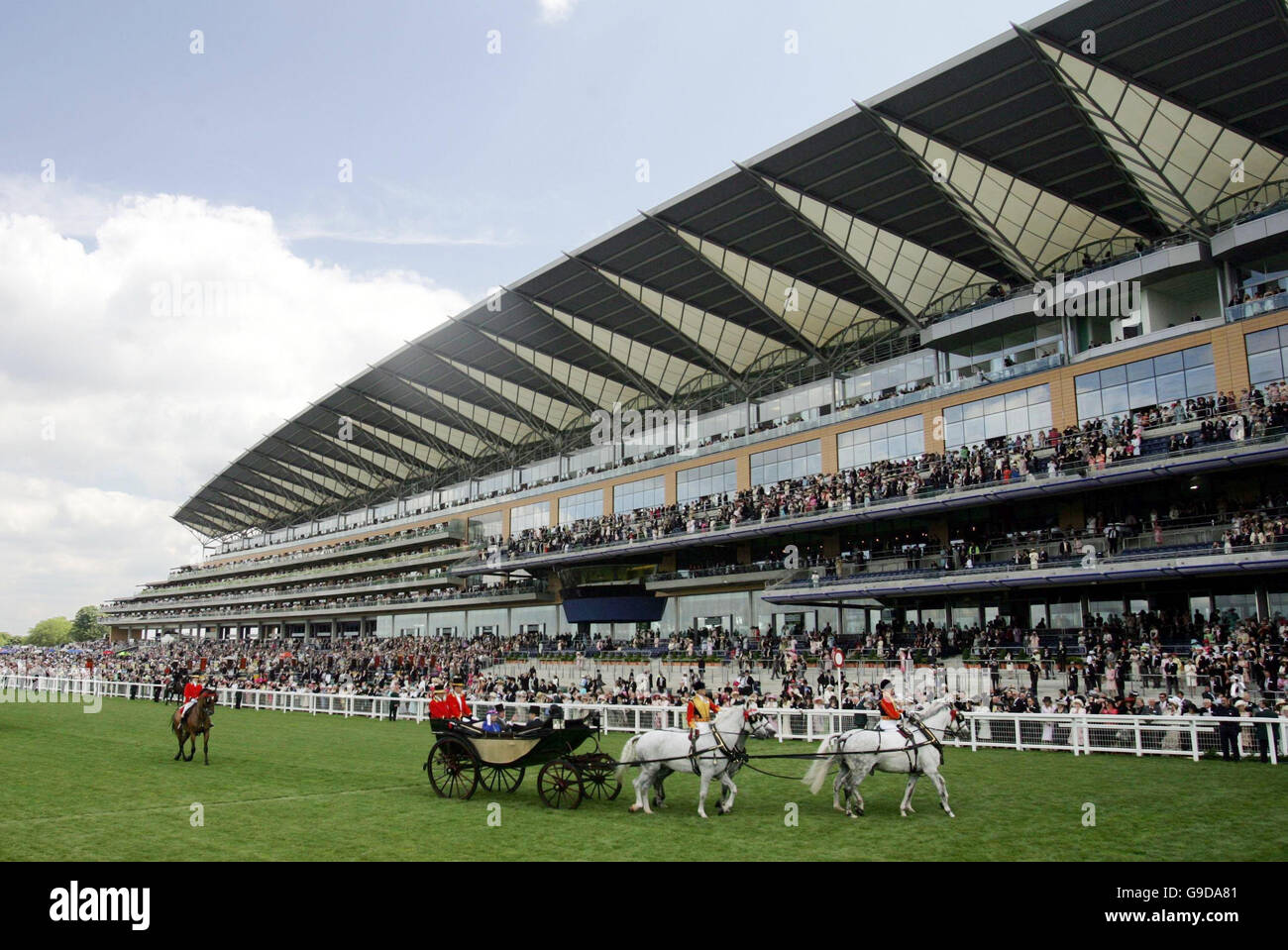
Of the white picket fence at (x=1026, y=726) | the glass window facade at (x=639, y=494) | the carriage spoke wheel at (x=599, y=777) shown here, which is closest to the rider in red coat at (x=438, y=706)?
the carriage spoke wheel at (x=599, y=777)

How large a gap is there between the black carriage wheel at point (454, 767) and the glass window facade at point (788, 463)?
1319 inches

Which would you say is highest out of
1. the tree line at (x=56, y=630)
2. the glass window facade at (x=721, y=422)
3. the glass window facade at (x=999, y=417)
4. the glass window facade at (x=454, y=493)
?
the glass window facade at (x=721, y=422)

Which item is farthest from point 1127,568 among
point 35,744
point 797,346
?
point 35,744

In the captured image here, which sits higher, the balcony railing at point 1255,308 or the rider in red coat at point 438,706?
the balcony railing at point 1255,308

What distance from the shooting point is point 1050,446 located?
109ft

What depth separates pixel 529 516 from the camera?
211ft

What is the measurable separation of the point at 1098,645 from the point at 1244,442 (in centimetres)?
762

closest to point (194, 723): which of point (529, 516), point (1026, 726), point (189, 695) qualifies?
point (189, 695)

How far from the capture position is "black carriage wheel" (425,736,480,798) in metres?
12.5

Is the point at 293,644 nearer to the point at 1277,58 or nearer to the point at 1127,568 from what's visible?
the point at 1127,568

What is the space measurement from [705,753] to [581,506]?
47.9 meters

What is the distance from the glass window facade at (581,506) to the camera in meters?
57.8

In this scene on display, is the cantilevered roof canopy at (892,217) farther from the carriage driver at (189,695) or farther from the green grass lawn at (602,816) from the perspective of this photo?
the carriage driver at (189,695)

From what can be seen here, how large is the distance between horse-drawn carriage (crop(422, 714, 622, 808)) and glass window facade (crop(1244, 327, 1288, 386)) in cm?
2795
